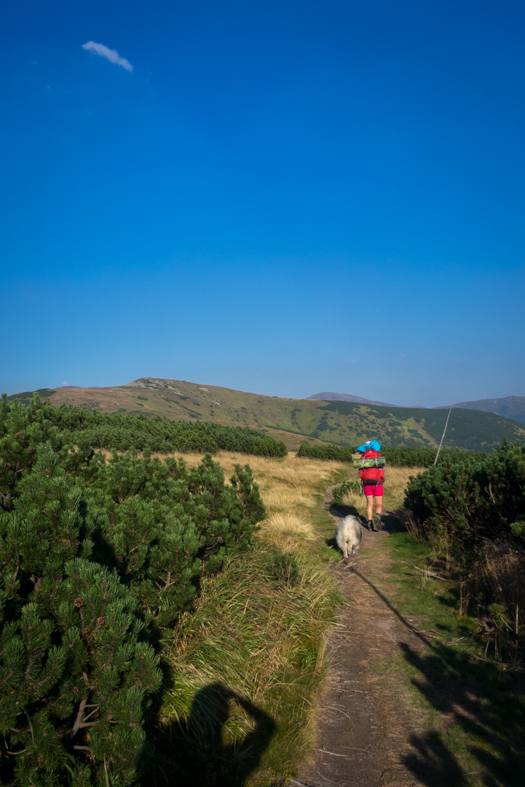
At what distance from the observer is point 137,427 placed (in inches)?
1177

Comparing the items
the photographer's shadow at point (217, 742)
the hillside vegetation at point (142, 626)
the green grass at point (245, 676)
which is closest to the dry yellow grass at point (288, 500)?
the hillside vegetation at point (142, 626)

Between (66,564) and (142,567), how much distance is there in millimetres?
1725

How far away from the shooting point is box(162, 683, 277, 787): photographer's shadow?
288 centimetres

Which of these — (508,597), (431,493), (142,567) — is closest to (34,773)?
(142,567)

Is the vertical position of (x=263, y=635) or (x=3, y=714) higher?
(x=3, y=714)

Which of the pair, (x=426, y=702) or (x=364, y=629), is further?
(x=364, y=629)

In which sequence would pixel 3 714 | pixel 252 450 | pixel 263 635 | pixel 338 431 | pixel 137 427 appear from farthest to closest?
pixel 338 431 < pixel 252 450 < pixel 137 427 < pixel 263 635 < pixel 3 714

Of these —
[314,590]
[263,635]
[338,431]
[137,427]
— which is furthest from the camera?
[338,431]

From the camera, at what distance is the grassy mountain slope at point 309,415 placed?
104 meters

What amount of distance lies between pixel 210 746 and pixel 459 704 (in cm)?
213

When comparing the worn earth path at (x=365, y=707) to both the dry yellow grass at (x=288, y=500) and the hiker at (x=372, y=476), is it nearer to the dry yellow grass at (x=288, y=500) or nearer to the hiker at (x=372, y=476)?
the dry yellow grass at (x=288, y=500)

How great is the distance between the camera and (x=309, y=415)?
143 m

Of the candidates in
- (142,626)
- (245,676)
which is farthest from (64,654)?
(245,676)

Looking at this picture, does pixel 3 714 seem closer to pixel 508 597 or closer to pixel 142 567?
pixel 142 567
